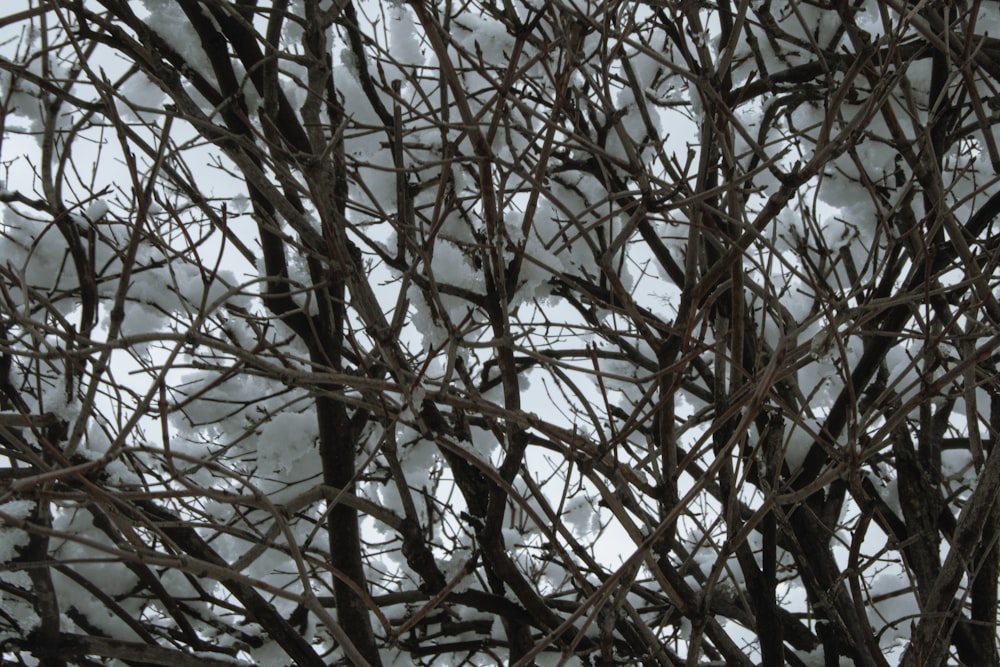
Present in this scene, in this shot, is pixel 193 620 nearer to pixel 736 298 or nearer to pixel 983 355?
pixel 736 298

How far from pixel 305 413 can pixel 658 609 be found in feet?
4.86

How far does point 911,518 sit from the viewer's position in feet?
7.54

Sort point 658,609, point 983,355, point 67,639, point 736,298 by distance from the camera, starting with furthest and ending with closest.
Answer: point 658,609, point 67,639, point 736,298, point 983,355

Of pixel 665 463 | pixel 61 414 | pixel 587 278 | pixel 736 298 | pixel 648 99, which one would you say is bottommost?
pixel 665 463

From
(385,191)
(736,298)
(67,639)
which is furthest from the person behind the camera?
(385,191)

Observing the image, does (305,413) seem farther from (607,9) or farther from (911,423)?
(911,423)

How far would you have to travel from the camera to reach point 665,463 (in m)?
1.67

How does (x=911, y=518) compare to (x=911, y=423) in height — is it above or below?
below

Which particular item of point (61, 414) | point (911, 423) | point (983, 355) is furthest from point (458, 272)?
point (911, 423)

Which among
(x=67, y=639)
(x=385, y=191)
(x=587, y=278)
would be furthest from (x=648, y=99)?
(x=67, y=639)

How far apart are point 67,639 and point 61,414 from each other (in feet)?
2.20

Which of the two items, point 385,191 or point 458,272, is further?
point 385,191

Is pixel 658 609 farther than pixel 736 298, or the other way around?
pixel 658 609

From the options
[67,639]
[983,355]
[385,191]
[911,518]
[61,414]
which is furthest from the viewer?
[385,191]
